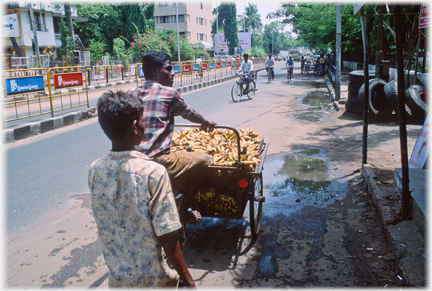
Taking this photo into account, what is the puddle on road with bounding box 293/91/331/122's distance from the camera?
1164 cm

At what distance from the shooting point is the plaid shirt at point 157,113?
284 centimetres

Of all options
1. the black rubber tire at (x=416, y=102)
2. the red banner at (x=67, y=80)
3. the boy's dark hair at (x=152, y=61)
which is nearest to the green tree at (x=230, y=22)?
the red banner at (x=67, y=80)

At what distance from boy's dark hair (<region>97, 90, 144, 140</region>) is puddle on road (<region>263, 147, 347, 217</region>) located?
3321 mm

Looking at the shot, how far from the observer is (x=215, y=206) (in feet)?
11.9

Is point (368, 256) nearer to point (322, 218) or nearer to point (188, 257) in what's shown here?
point (322, 218)

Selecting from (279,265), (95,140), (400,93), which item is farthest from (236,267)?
(95,140)

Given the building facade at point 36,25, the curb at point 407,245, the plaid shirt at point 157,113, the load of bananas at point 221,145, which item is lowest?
the curb at point 407,245

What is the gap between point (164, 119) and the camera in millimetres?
2891

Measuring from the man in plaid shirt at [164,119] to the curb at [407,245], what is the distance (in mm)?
1904

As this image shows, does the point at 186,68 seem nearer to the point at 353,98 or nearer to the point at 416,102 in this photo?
the point at 353,98

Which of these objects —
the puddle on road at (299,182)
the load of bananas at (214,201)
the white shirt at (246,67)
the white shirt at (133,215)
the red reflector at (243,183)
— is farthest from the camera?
the white shirt at (246,67)

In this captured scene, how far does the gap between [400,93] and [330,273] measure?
2.04 m

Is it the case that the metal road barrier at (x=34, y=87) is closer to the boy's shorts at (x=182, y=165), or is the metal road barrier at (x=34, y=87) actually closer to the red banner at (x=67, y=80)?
the red banner at (x=67, y=80)

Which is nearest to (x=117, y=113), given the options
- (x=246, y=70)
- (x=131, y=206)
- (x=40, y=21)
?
(x=131, y=206)
